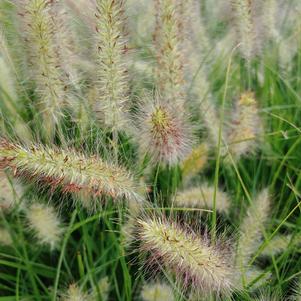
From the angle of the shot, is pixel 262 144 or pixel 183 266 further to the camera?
pixel 262 144

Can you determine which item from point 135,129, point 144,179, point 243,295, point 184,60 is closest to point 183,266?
point 243,295

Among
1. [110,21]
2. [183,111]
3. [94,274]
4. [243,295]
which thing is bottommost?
[94,274]

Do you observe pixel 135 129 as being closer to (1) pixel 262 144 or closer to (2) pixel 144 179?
(2) pixel 144 179

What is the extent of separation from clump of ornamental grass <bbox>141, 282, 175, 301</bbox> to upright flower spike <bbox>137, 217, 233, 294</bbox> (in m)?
0.32

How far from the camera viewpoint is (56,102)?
1905mm

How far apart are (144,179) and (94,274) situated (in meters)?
0.36

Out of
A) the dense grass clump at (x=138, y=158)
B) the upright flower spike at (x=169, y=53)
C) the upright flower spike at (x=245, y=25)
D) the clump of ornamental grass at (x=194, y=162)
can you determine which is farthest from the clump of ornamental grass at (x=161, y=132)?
the upright flower spike at (x=245, y=25)

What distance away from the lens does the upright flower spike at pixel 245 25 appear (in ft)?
7.20

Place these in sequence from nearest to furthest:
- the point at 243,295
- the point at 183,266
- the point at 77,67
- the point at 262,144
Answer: the point at 183,266, the point at 243,295, the point at 77,67, the point at 262,144

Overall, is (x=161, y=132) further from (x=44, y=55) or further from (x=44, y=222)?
(x=44, y=222)

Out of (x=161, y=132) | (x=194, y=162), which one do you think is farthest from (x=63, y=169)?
(x=194, y=162)

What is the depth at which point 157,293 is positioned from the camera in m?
1.94

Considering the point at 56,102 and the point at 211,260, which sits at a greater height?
the point at 56,102

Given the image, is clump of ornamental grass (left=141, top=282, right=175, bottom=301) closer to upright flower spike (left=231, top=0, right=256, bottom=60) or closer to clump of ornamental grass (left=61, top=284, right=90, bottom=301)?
clump of ornamental grass (left=61, top=284, right=90, bottom=301)
